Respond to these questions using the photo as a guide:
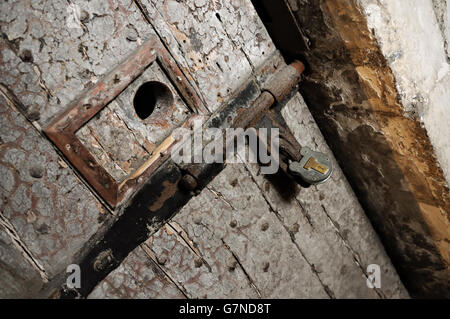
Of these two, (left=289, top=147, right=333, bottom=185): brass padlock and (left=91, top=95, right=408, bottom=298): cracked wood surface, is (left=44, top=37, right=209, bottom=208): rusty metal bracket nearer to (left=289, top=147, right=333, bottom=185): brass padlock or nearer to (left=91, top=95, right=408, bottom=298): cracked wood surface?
(left=91, top=95, right=408, bottom=298): cracked wood surface

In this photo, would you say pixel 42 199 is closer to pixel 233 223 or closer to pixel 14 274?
pixel 14 274

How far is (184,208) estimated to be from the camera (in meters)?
1.04

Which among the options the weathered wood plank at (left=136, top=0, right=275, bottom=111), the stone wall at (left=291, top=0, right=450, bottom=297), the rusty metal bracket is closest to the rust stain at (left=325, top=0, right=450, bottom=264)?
the stone wall at (left=291, top=0, right=450, bottom=297)

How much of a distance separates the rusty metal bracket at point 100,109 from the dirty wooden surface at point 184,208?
0.02m

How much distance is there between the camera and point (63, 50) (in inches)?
32.6

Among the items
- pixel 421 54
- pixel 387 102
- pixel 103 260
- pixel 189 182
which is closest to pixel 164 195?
pixel 189 182

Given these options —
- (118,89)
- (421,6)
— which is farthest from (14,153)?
(421,6)

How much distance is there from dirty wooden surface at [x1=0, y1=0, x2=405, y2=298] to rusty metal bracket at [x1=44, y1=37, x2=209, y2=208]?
0.02 m

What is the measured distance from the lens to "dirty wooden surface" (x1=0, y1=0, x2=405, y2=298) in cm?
81

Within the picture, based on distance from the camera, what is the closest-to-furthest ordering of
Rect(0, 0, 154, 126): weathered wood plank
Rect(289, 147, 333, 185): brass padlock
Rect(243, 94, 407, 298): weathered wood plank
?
1. Rect(0, 0, 154, 126): weathered wood plank
2. Rect(289, 147, 333, 185): brass padlock
3. Rect(243, 94, 407, 298): weathered wood plank

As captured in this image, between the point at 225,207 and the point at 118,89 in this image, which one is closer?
the point at 118,89

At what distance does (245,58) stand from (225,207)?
0.44 m

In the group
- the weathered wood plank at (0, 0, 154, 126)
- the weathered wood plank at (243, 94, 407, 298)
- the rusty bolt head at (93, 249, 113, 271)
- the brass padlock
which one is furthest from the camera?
the weathered wood plank at (243, 94, 407, 298)
